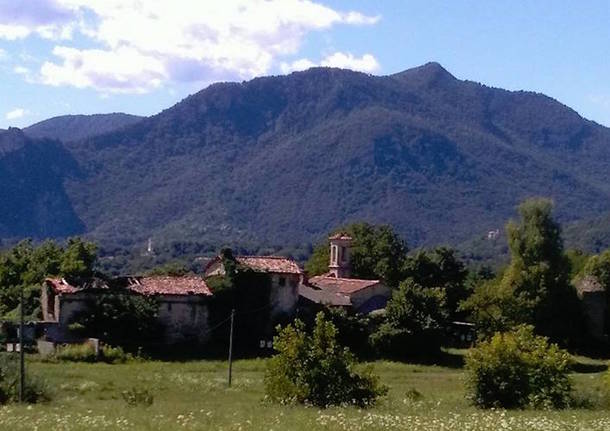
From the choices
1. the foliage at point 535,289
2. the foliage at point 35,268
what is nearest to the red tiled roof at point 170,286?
the foliage at point 35,268

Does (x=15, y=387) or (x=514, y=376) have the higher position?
(x=514, y=376)

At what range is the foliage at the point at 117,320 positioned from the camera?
61.7 m

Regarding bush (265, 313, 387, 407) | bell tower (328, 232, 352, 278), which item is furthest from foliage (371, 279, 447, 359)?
bush (265, 313, 387, 407)

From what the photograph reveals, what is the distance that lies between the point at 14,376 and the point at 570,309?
49.2 m

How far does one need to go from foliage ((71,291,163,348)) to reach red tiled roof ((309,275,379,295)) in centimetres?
1621

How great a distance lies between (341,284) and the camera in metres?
76.8

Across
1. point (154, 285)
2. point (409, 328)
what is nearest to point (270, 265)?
point (154, 285)

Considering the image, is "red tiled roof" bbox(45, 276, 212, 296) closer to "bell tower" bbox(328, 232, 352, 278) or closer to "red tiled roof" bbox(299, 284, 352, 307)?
"red tiled roof" bbox(299, 284, 352, 307)

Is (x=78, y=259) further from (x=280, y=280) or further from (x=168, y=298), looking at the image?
(x=280, y=280)

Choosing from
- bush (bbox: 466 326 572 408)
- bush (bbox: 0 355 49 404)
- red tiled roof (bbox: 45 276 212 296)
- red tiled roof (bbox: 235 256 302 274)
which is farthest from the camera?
red tiled roof (bbox: 235 256 302 274)

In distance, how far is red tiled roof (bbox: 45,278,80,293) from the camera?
6206cm

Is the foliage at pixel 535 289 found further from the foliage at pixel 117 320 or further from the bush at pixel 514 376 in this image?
the bush at pixel 514 376

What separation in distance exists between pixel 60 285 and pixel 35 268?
13385 mm

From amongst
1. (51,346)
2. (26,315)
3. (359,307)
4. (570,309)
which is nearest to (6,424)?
(51,346)
